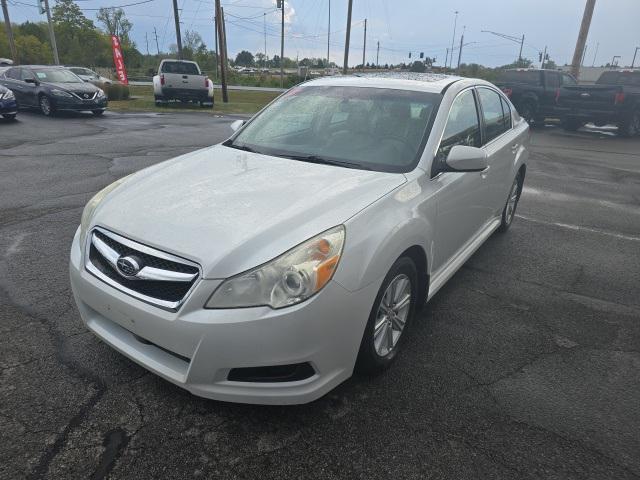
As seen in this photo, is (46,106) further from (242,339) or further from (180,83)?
(242,339)

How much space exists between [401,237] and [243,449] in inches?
52.4

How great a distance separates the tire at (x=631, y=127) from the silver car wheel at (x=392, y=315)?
15.4 meters

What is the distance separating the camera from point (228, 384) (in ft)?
6.97

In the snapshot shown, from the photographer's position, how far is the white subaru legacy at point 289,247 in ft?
6.73

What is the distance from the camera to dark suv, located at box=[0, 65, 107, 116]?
14500 millimetres

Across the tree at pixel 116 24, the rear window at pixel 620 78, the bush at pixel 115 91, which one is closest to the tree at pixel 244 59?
the tree at pixel 116 24

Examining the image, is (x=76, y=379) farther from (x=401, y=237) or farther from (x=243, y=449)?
(x=401, y=237)

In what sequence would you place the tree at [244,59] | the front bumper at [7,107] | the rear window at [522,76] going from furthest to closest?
1. the tree at [244,59]
2. the rear window at [522,76]
3. the front bumper at [7,107]

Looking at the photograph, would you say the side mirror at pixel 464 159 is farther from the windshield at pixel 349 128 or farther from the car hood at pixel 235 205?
the car hood at pixel 235 205

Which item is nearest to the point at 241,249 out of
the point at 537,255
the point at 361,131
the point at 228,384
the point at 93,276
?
the point at 228,384

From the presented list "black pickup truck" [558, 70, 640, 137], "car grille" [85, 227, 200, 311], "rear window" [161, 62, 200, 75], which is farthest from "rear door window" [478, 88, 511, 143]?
"rear window" [161, 62, 200, 75]

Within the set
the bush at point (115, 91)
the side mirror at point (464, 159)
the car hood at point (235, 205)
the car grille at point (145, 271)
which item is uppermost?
A: the side mirror at point (464, 159)

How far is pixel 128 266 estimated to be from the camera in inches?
88.0

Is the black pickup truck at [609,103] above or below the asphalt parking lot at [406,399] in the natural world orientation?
above
